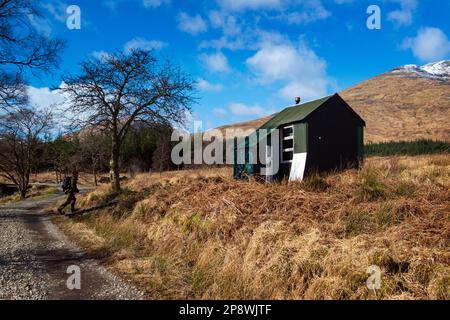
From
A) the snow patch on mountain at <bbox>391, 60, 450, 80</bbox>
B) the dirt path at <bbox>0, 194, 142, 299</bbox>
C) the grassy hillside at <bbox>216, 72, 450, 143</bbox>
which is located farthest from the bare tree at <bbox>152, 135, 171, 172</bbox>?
the snow patch on mountain at <bbox>391, 60, 450, 80</bbox>

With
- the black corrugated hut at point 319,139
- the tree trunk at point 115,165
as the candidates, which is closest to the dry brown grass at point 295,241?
the black corrugated hut at point 319,139

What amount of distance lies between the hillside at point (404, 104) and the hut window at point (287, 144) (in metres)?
46.6

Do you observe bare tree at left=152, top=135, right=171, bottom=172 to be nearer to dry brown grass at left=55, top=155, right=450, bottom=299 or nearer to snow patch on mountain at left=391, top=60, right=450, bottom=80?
dry brown grass at left=55, top=155, right=450, bottom=299

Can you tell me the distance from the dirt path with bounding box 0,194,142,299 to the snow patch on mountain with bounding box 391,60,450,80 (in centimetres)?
14692

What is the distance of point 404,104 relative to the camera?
304 feet

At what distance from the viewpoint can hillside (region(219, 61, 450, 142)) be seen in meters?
66.0

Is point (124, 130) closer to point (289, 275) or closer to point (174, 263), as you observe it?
point (174, 263)

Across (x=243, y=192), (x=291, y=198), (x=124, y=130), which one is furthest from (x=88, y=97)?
(x=291, y=198)

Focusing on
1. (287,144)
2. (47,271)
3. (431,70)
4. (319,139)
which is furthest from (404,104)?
(47,271)

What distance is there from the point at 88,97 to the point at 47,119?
16537 millimetres

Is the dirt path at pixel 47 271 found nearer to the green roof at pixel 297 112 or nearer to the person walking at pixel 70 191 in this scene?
the person walking at pixel 70 191

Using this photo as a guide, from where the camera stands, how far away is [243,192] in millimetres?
9500

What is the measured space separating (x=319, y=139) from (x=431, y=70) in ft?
512

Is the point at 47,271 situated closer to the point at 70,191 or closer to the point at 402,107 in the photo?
the point at 70,191
